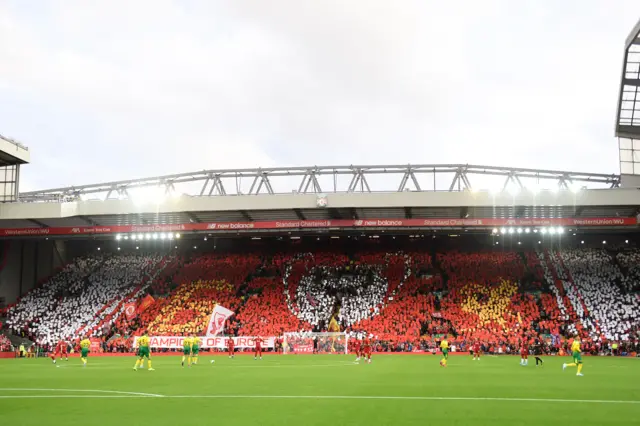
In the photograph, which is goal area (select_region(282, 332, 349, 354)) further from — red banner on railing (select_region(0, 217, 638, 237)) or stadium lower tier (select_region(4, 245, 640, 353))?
red banner on railing (select_region(0, 217, 638, 237))

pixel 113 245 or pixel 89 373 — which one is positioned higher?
pixel 113 245

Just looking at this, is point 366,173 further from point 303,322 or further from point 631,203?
point 631,203

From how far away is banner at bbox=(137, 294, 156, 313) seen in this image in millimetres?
60175

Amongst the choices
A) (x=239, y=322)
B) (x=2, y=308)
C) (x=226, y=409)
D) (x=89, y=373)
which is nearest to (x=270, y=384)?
(x=226, y=409)

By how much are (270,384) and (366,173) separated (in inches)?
1230

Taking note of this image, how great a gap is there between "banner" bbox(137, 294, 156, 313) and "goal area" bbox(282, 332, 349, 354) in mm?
16648

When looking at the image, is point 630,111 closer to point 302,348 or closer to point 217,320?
point 302,348

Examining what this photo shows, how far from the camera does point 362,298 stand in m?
58.3

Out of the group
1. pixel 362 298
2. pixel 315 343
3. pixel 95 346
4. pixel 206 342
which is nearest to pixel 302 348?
pixel 315 343

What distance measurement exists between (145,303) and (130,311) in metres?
1.62

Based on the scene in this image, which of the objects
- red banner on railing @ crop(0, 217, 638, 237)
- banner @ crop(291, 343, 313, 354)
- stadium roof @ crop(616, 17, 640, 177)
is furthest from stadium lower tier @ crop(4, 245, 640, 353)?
stadium roof @ crop(616, 17, 640, 177)

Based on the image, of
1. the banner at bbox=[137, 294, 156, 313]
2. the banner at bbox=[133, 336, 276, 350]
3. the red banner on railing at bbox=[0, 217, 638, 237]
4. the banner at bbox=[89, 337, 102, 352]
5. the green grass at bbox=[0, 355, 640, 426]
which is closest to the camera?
the green grass at bbox=[0, 355, 640, 426]

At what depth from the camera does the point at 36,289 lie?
2571 inches

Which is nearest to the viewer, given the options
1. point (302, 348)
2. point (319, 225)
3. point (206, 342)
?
point (302, 348)
